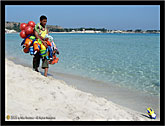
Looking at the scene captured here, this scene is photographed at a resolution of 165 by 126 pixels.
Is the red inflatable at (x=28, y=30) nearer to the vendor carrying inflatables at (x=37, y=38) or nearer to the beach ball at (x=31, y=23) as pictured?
the vendor carrying inflatables at (x=37, y=38)

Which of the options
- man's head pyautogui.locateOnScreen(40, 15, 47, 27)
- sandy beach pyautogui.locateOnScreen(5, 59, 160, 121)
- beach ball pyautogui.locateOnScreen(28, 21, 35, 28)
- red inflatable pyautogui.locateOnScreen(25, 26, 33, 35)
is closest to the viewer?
sandy beach pyautogui.locateOnScreen(5, 59, 160, 121)

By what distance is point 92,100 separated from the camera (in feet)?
14.5

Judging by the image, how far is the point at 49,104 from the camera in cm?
392

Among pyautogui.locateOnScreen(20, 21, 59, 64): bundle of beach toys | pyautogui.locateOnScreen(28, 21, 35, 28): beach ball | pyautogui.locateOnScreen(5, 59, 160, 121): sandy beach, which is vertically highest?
pyautogui.locateOnScreen(28, 21, 35, 28): beach ball

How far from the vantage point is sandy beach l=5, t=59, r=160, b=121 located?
3568 mm

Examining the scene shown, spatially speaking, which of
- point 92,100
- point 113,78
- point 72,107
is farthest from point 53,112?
point 113,78

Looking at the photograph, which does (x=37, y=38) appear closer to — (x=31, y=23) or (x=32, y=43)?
(x=32, y=43)

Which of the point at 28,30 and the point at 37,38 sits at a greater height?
the point at 28,30

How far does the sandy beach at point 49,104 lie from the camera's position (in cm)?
357

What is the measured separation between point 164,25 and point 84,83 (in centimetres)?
376

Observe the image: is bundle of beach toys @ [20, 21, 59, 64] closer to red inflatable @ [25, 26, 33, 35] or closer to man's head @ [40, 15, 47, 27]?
red inflatable @ [25, 26, 33, 35]

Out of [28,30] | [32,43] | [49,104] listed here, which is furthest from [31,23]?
[49,104]

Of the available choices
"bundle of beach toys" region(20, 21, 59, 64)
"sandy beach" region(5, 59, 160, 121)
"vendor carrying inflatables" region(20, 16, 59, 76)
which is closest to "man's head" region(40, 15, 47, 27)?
"vendor carrying inflatables" region(20, 16, 59, 76)

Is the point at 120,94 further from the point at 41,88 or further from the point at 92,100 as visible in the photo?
the point at 41,88
